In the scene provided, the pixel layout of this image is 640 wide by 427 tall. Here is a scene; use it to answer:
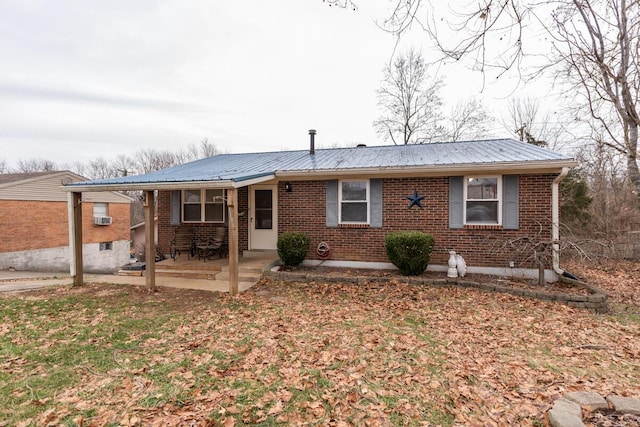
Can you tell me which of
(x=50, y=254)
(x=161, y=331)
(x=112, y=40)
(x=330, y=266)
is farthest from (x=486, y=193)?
(x=50, y=254)

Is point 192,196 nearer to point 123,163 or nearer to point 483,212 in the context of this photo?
point 483,212

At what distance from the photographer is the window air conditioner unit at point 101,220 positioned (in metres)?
19.0

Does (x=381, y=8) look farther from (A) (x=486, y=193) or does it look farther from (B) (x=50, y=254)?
(B) (x=50, y=254)

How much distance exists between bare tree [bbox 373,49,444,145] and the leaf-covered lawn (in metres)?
15.2

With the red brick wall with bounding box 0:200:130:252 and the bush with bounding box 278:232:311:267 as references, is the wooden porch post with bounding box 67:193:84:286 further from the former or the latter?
the red brick wall with bounding box 0:200:130:252

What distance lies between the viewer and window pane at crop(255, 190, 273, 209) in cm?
980

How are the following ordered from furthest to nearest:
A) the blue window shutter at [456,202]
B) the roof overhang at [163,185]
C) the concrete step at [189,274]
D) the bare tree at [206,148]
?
the bare tree at [206,148] < the concrete step at [189,274] < the blue window shutter at [456,202] < the roof overhang at [163,185]

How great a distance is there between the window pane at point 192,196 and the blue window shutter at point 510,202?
9.19m

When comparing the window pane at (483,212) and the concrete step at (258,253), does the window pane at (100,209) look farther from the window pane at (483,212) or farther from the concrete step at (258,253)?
the window pane at (483,212)

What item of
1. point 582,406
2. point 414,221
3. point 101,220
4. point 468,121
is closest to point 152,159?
point 101,220

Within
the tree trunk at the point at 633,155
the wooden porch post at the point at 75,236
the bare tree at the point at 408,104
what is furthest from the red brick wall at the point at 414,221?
the bare tree at the point at 408,104

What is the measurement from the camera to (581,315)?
5.46 meters

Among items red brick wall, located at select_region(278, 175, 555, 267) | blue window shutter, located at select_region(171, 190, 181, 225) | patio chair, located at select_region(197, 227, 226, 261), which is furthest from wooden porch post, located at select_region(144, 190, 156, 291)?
red brick wall, located at select_region(278, 175, 555, 267)

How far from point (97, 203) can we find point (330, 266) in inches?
703
